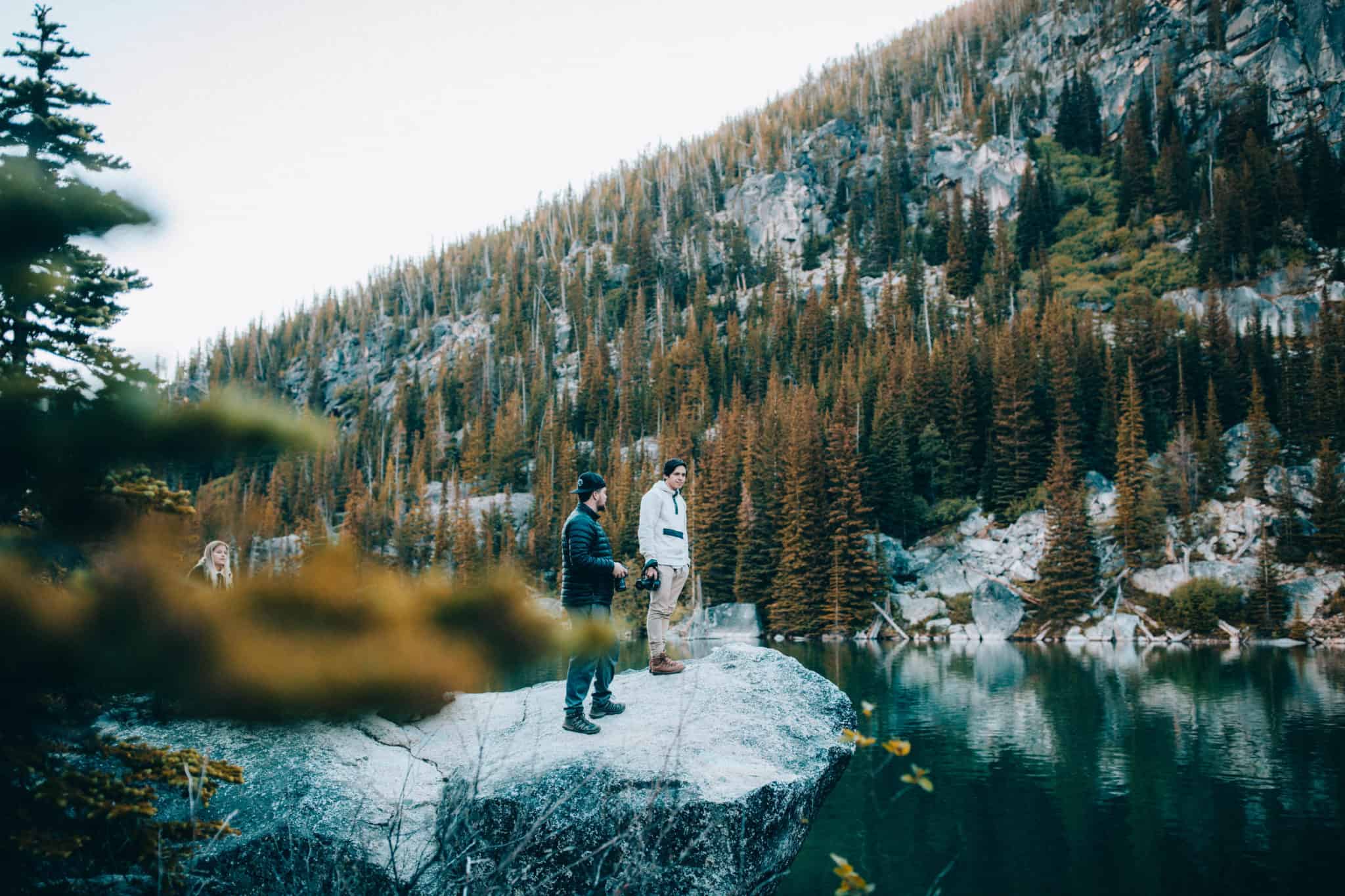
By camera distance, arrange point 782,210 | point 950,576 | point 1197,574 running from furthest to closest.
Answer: point 782,210, point 950,576, point 1197,574

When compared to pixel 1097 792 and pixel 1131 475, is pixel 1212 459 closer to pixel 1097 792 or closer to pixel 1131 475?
pixel 1131 475

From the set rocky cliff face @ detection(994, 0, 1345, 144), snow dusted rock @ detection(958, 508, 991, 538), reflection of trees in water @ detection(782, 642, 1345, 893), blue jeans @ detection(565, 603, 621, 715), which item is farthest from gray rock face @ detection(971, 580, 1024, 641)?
rocky cliff face @ detection(994, 0, 1345, 144)

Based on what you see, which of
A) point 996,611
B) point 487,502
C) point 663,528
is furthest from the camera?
point 487,502

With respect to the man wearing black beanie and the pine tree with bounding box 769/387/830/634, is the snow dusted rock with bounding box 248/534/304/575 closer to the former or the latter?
the man wearing black beanie

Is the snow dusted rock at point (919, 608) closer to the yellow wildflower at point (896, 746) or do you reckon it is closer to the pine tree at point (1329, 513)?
the pine tree at point (1329, 513)

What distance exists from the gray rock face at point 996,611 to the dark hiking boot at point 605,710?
41034mm

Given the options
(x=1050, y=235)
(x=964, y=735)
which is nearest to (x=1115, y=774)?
(x=964, y=735)

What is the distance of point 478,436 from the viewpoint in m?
85.9

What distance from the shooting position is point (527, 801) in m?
6.27

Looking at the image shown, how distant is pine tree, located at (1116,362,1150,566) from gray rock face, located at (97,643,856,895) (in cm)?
4354

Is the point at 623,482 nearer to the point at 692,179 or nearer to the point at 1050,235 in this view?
the point at 1050,235

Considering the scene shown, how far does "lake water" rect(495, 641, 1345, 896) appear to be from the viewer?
32.1ft

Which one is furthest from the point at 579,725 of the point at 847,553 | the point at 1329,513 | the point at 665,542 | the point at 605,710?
the point at 1329,513

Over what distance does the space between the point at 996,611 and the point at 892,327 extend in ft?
136
